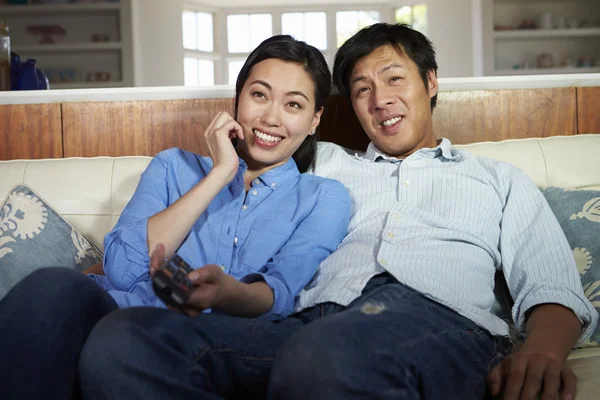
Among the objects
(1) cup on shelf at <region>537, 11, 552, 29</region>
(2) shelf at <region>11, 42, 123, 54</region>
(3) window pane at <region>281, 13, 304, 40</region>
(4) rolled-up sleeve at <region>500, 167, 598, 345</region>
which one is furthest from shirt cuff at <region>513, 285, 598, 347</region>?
(3) window pane at <region>281, 13, 304, 40</region>

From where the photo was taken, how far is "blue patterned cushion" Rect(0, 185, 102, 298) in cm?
161

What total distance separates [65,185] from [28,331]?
34.2 inches

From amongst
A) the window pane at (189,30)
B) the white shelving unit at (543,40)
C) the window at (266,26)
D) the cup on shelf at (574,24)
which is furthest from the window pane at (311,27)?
the cup on shelf at (574,24)

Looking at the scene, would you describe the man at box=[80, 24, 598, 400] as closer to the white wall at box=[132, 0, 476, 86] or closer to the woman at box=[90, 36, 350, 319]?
the woman at box=[90, 36, 350, 319]

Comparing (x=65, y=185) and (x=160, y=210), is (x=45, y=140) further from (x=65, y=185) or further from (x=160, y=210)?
(x=160, y=210)

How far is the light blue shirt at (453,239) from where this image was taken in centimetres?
138

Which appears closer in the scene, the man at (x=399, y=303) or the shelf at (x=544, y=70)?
the man at (x=399, y=303)

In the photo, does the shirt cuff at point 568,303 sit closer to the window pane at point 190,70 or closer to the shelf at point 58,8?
the shelf at point 58,8

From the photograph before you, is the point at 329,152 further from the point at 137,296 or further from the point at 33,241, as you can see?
the point at 33,241

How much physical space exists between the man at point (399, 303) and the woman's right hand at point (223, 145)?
0.94 feet

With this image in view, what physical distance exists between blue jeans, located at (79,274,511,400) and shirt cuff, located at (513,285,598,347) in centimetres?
20

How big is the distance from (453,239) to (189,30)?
6.34 metres

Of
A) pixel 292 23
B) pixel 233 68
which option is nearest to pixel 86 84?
pixel 233 68

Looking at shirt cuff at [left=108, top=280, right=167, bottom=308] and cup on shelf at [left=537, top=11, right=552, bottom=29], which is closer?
shirt cuff at [left=108, top=280, right=167, bottom=308]
